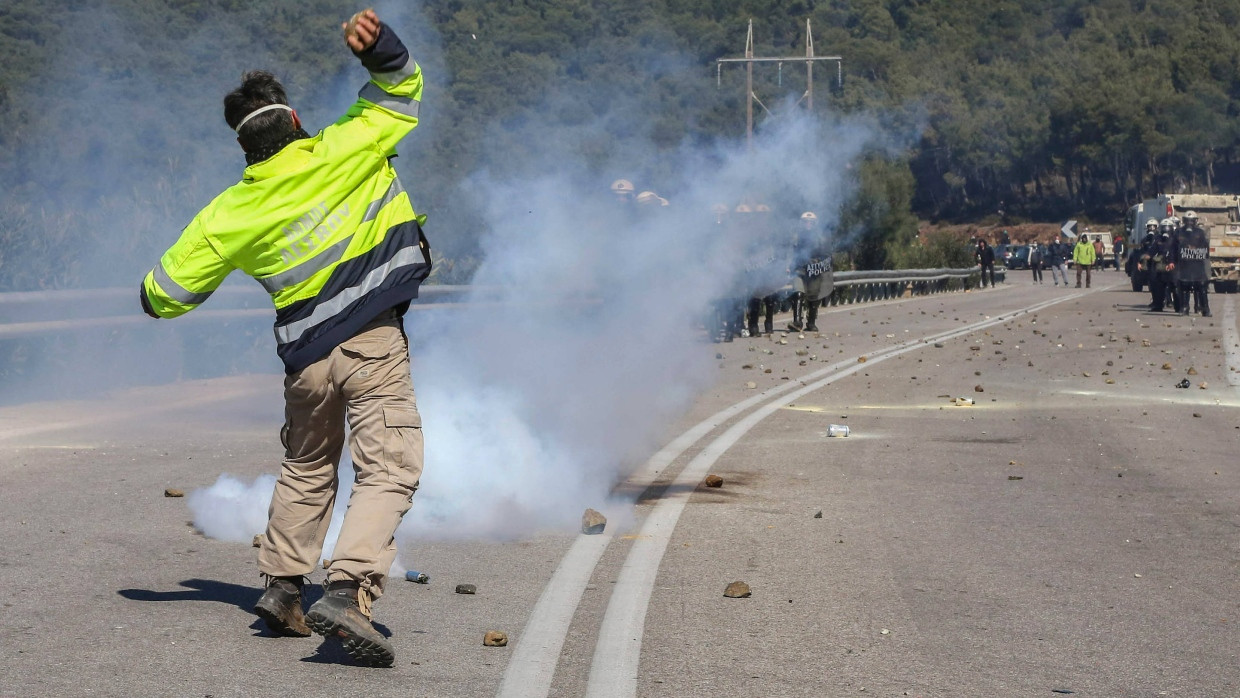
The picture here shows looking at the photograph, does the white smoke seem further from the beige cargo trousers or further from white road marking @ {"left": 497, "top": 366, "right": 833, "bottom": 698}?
the beige cargo trousers

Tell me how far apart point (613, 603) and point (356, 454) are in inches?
52.0

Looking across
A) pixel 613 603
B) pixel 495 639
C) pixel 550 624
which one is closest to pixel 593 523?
pixel 613 603

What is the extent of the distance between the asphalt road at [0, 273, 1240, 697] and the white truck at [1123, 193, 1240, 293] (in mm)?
35726

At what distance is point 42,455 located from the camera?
9.97 meters

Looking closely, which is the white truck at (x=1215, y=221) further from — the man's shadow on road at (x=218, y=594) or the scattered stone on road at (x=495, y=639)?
the scattered stone on road at (x=495, y=639)

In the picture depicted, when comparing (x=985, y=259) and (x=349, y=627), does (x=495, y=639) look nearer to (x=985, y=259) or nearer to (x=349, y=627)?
(x=349, y=627)

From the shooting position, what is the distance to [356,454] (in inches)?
197

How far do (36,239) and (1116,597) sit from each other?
14809 millimetres

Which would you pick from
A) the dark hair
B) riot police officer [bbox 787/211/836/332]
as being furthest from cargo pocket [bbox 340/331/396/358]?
riot police officer [bbox 787/211/836/332]

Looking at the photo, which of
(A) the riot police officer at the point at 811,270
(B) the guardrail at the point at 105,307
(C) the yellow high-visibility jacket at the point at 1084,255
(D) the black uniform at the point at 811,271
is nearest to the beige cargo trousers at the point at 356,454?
(B) the guardrail at the point at 105,307

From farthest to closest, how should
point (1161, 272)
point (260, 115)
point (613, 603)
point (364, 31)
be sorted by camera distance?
point (1161, 272) < point (613, 603) < point (260, 115) < point (364, 31)

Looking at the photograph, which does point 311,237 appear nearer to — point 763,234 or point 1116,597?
point 1116,597

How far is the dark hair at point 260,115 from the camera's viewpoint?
504 cm

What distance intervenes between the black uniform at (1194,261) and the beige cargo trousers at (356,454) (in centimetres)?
2768
